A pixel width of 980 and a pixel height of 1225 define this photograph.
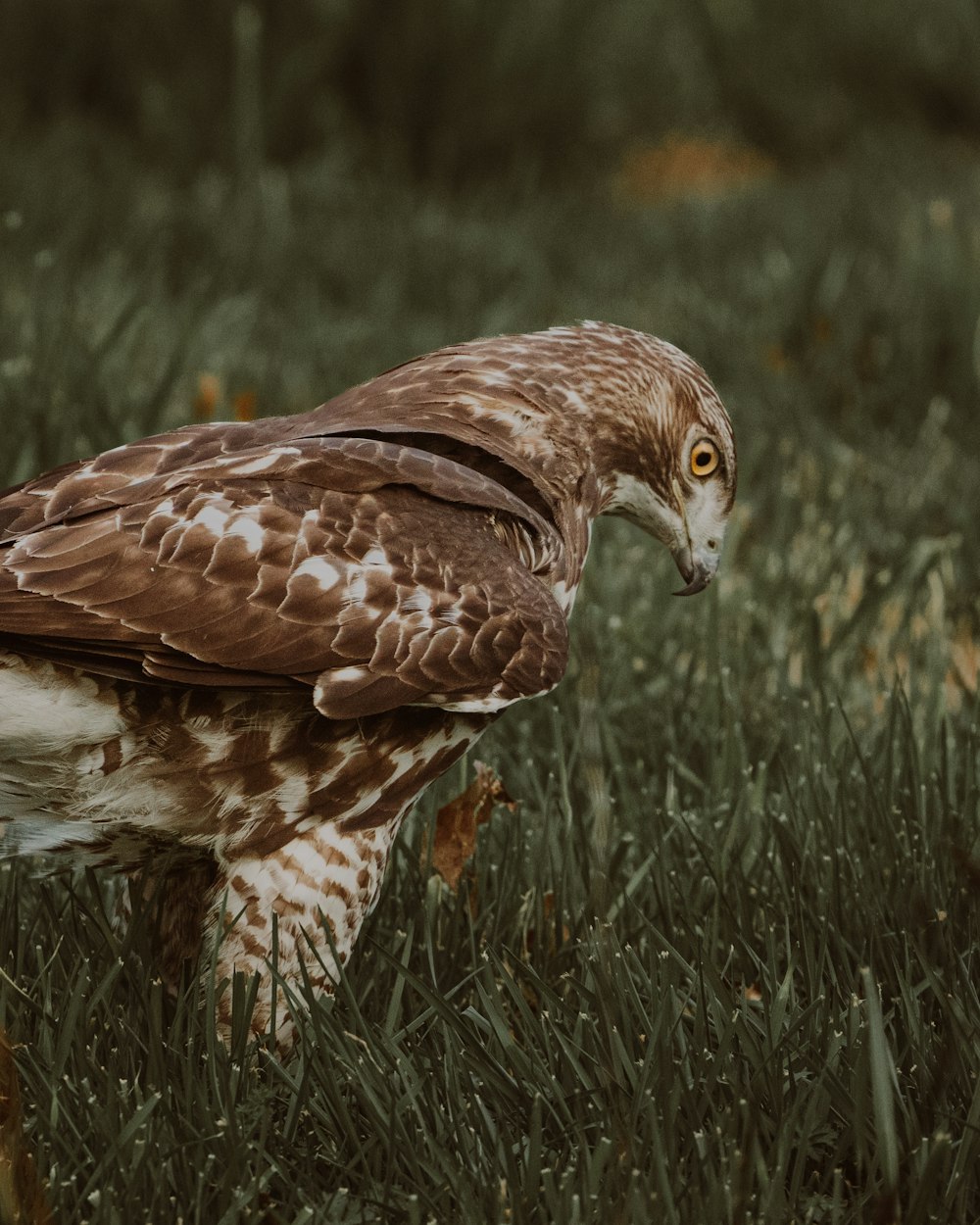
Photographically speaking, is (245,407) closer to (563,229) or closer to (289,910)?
(289,910)

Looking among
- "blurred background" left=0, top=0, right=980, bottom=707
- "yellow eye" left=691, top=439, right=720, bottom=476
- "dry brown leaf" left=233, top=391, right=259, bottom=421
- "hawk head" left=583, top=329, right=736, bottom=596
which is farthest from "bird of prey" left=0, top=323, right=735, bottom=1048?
"dry brown leaf" left=233, top=391, right=259, bottom=421

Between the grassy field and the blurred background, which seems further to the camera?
the blurred background

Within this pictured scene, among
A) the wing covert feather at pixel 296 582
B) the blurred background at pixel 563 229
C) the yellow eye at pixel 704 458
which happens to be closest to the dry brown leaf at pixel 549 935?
the wing covert feather at pixel 296 582

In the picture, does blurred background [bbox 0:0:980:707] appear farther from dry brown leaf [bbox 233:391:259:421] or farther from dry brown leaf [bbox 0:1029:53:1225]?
dry brown leaf [bbox 0:1029:53:1225]

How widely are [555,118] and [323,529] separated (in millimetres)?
8102

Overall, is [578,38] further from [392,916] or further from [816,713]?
[392,916]

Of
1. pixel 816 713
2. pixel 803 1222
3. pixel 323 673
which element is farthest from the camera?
pixel 816 713

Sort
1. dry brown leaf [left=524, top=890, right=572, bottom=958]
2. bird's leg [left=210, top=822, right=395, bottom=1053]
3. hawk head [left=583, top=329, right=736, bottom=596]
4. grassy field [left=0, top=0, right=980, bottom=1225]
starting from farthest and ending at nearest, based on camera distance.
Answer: hawk head [left=583, top=329, right=736, bottom=596], dry brown leaf [left=524, top=890, right=572, bottom=958], bird's leg [left=210, top=822, right=395, bottom=1053], grassy field [left=0, top=0, right=980, bottom=1225]

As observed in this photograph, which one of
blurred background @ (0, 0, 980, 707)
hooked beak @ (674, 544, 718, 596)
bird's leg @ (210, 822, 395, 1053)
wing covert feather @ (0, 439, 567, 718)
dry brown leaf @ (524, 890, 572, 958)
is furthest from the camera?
blurred background @ (0, 0, 980, 707)

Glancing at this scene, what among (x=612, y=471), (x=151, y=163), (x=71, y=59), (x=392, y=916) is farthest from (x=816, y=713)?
(x=71, y=59)

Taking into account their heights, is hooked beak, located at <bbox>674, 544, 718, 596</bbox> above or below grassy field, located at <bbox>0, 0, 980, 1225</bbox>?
above

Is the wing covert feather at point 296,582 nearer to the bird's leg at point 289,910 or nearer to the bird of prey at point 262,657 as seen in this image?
the bird of prey at point 262,657

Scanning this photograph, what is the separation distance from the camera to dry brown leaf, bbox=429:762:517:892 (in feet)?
10.5

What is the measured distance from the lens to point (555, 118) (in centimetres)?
1013
